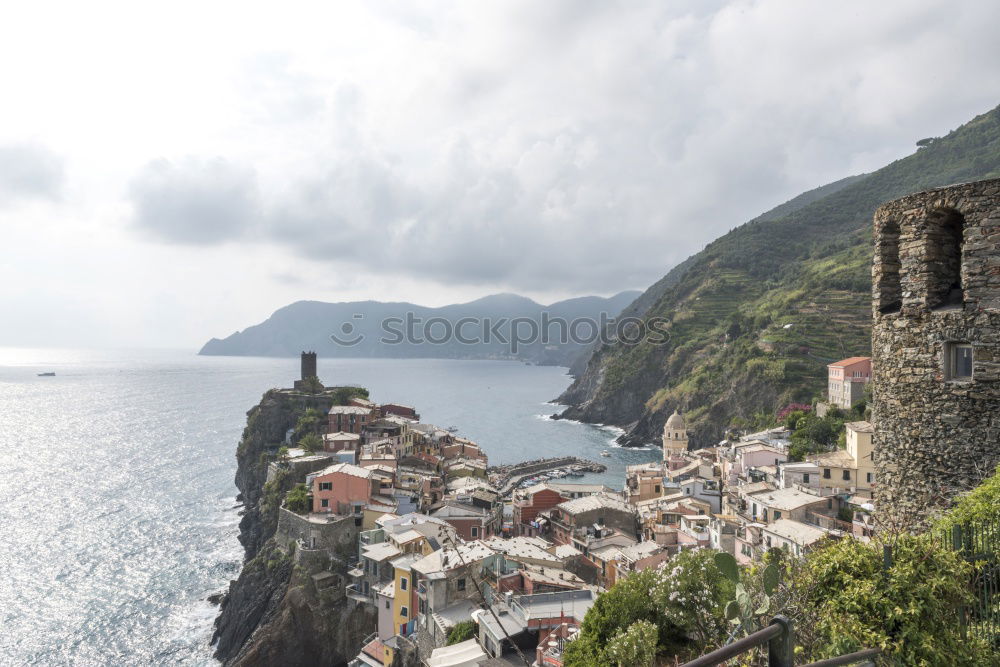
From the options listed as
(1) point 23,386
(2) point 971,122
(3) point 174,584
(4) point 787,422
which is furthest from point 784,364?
(1) point 23,386

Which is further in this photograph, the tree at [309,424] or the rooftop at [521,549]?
the tree at [309,424]

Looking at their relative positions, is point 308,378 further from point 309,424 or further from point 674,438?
point 674,438

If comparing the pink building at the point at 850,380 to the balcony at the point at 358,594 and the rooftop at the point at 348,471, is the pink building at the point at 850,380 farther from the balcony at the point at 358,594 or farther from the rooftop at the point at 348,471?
the balcony at the point at 358,594

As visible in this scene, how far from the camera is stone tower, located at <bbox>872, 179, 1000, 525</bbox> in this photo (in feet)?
17.1

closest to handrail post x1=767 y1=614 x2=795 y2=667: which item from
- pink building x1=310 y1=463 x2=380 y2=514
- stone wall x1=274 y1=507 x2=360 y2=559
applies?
stone wall x1=274 y1=507 x2=360 y2=559

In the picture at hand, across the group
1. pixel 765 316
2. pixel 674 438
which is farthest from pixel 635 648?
pixel 765 316

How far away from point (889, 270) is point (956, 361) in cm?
125

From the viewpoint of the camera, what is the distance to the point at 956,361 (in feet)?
18.0

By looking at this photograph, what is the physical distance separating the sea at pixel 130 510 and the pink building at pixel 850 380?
24446mm

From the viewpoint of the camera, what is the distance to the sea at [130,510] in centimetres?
3297

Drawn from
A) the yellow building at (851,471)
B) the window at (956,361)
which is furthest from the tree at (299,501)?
the window at (956,361)

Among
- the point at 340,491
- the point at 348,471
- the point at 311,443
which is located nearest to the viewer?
the point at 340,491

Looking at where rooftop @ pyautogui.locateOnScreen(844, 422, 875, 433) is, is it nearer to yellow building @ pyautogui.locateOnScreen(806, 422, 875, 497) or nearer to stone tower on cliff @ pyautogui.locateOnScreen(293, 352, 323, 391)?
yellow building @ pyautogui.locateOnScreen(806, 422, 875, 497)

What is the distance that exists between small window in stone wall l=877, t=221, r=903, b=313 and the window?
852 mm
